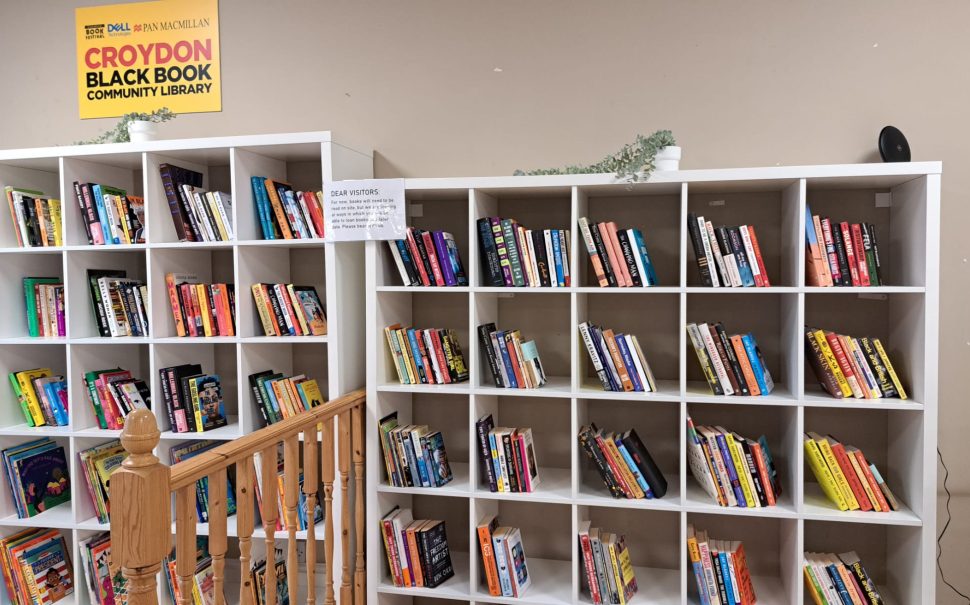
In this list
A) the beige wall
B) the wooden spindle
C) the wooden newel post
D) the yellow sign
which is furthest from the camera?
the yellow sign

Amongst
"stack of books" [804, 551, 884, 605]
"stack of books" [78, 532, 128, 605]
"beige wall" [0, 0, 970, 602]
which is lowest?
"stack of books" [78, 532, 128, 605]

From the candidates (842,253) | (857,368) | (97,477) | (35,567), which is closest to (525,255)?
(842,253)

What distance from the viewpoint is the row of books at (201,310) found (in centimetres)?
252

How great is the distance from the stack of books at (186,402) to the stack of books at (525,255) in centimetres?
118

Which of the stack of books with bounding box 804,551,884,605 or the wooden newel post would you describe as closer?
the wooden newel post

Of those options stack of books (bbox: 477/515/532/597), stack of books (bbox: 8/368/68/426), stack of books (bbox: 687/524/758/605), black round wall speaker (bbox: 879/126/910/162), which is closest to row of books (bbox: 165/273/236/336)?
stack of books (bbox: 8/368/68/426)

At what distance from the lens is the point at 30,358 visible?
9.21ft

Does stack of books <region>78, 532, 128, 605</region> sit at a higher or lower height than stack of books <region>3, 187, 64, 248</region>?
lower

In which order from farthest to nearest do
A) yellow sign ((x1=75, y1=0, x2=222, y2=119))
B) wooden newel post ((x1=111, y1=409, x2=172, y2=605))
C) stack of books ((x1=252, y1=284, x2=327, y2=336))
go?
yellow sign ((x1=75, y1=0, x2=222, y2=119)) → stack of books ((x1=252, y1=284, x2=327, y2=336)) → wooden newel post ((x1=111, y1=409, x2=172, y2=605))

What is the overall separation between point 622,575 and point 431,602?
34.1 inches

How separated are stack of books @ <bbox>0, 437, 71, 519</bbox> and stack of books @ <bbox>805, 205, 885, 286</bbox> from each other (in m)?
2.93

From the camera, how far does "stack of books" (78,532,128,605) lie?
2.60m

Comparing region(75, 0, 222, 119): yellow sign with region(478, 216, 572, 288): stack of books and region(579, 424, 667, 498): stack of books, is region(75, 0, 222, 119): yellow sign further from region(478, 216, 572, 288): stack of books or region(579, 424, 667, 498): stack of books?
region(579, 424, 667, 498): stack of books

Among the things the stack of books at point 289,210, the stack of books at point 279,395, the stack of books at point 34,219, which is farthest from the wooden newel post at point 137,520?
the stack of books at point 34,219
